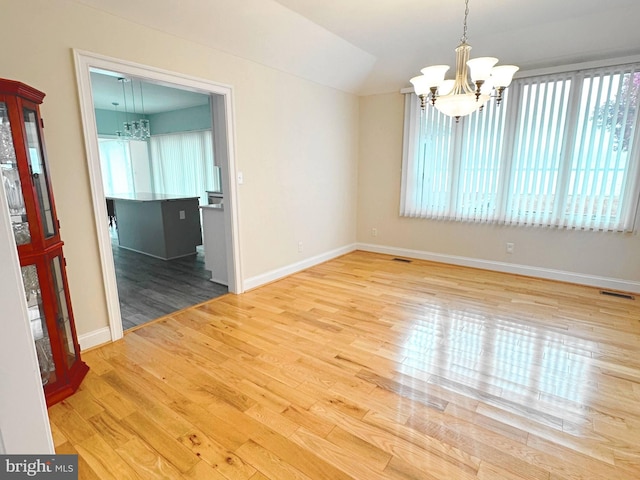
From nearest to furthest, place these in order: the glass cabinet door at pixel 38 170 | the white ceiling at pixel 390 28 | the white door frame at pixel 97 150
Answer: the glass cabinet door at pixel 38 170 → the white door frame at pixel 97 150 → the white ceiling at pixel 390 28

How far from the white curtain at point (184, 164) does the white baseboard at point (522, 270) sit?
405 cm

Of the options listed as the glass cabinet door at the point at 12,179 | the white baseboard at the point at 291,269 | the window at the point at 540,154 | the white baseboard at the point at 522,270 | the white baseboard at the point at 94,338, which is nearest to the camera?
the glass cabinet door at the point at 12,179

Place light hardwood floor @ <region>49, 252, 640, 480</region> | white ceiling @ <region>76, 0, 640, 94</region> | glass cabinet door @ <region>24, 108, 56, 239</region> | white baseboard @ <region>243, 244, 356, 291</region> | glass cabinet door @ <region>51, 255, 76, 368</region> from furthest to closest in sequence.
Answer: white baseboard @ <region>243, 244, 356, 291</region>
white ceiling @ <region>76, 0, 640, 94</region>
glass cabinet door @ <region>51, 255, 76, 368</region>
glass cabinet door @ <region>24, 108, 56, 239</region>
light hardwood floor @ <region>49, 252, 640, 480</region>

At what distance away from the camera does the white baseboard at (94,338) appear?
2.52 meters

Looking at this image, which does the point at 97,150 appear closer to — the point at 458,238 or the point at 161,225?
the point at 161,225

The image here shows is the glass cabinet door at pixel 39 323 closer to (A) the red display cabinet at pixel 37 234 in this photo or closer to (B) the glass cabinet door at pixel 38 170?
(A) the red display cabinet at pixel 37 234

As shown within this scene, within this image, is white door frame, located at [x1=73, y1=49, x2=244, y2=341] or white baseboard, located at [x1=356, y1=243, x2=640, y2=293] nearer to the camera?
white door frame, located at [x1=73, y1=49, x2=244, y2=341]

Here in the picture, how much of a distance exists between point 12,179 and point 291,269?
3019mm

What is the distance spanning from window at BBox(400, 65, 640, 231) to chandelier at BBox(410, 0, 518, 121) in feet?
6.18

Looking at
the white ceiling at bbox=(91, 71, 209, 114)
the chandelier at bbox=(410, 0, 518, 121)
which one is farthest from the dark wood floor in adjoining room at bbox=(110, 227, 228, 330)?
the chandelier at bbox=(410, 0, 518, 121)

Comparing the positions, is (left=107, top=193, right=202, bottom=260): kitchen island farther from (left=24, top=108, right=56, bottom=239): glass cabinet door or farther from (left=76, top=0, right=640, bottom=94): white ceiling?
(left=24, top=108, right=56, bottom=239): glass cabinet door

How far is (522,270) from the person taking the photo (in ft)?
14.1

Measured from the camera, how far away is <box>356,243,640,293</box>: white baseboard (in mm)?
3761

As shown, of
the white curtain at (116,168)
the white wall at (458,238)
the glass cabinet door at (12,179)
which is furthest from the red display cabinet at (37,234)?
the white curtain at (116,168)
